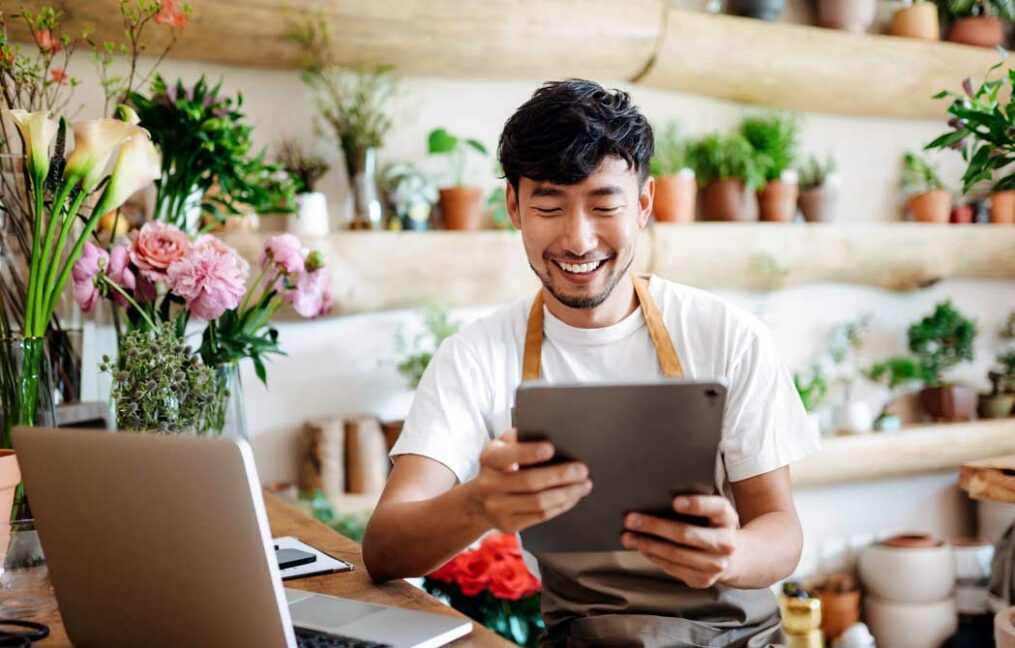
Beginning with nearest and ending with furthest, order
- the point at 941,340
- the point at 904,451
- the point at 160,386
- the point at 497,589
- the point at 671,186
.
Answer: the point at 160,386 → the point at 497,589 → the point at 671,186 → the point at 904,451 → the point at 941,340

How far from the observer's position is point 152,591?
39.7 inches

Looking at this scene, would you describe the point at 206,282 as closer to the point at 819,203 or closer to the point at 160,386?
the point at 160,386

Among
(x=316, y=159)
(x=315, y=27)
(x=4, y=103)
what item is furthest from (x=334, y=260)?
(x=4, y=103)

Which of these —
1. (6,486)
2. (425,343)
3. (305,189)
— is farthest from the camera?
(425,343)

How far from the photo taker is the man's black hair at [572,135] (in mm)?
1511

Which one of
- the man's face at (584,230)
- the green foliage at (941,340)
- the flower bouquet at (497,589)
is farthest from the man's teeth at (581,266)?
the green foliage at (941,340)

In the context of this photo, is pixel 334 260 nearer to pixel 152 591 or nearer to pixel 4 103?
pixel 4 103

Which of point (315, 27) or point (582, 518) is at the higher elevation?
point (315, 27)

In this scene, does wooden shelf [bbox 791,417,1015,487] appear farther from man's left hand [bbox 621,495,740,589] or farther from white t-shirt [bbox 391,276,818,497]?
man's left hand [bbox 621,495,740,589]

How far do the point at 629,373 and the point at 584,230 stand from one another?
259 mm

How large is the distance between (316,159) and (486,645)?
2.17 m

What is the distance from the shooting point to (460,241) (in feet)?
10.1

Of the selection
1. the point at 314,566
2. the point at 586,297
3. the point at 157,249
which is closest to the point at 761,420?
the point at 586,297

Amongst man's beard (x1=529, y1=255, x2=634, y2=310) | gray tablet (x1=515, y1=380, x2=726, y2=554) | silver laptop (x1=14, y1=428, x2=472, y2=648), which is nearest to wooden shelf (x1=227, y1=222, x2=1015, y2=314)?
man's beard (x1=529, y1=255, x2=634, y2=310)
